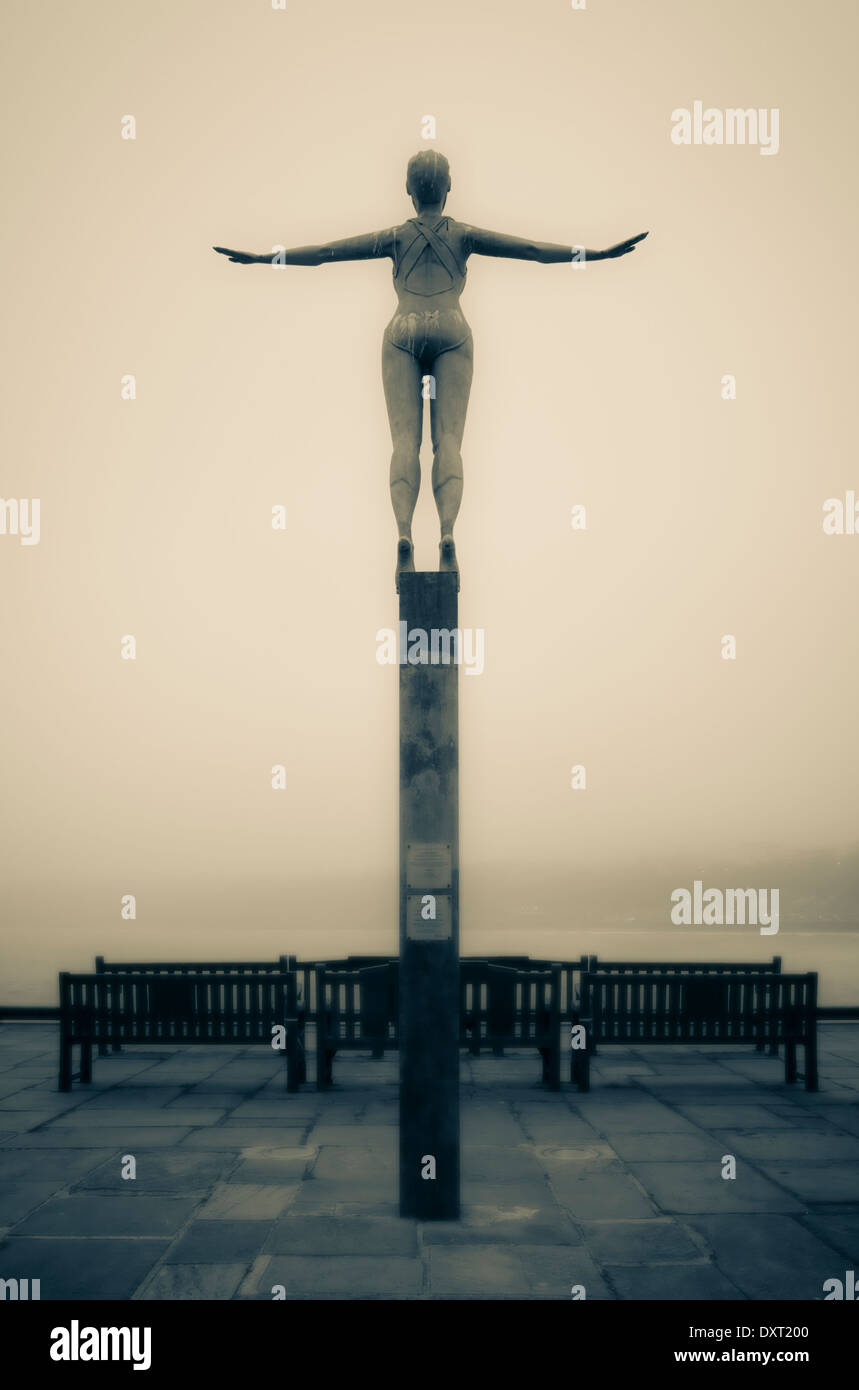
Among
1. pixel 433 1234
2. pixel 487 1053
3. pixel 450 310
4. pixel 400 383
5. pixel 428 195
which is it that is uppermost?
pixel 428 195

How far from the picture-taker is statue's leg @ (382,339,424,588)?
5.65 meters

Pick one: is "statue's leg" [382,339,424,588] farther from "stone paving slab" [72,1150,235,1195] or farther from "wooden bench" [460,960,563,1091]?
"wooden bench" [460,960,563,1091]

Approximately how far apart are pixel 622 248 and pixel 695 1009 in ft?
19.4

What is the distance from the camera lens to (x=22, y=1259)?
4.36m

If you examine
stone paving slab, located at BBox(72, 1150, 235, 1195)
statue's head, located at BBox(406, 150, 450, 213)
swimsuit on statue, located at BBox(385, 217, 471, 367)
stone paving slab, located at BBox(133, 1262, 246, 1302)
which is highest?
statue's head, located at BBox(406, 150, 450, 213)

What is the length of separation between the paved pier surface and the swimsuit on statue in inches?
186

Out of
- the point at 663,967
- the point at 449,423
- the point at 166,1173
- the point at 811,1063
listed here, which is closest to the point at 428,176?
the point at 449,423

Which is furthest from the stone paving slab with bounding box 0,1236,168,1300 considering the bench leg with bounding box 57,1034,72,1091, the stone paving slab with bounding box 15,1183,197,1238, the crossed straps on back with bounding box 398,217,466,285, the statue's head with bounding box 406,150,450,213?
the statue's head with bounding box 406,150,450,213

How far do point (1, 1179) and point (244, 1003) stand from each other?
270cm

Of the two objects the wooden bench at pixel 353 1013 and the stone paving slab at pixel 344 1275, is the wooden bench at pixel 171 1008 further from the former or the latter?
the stone paving slab at pixel 344 1275

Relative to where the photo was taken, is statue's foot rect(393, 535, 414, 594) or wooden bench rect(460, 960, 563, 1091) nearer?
statue's foot rect(393, 535, 414, 594)

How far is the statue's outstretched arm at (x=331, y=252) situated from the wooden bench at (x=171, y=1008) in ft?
17.8

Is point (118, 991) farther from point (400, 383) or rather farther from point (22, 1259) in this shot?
point (400, 383)
